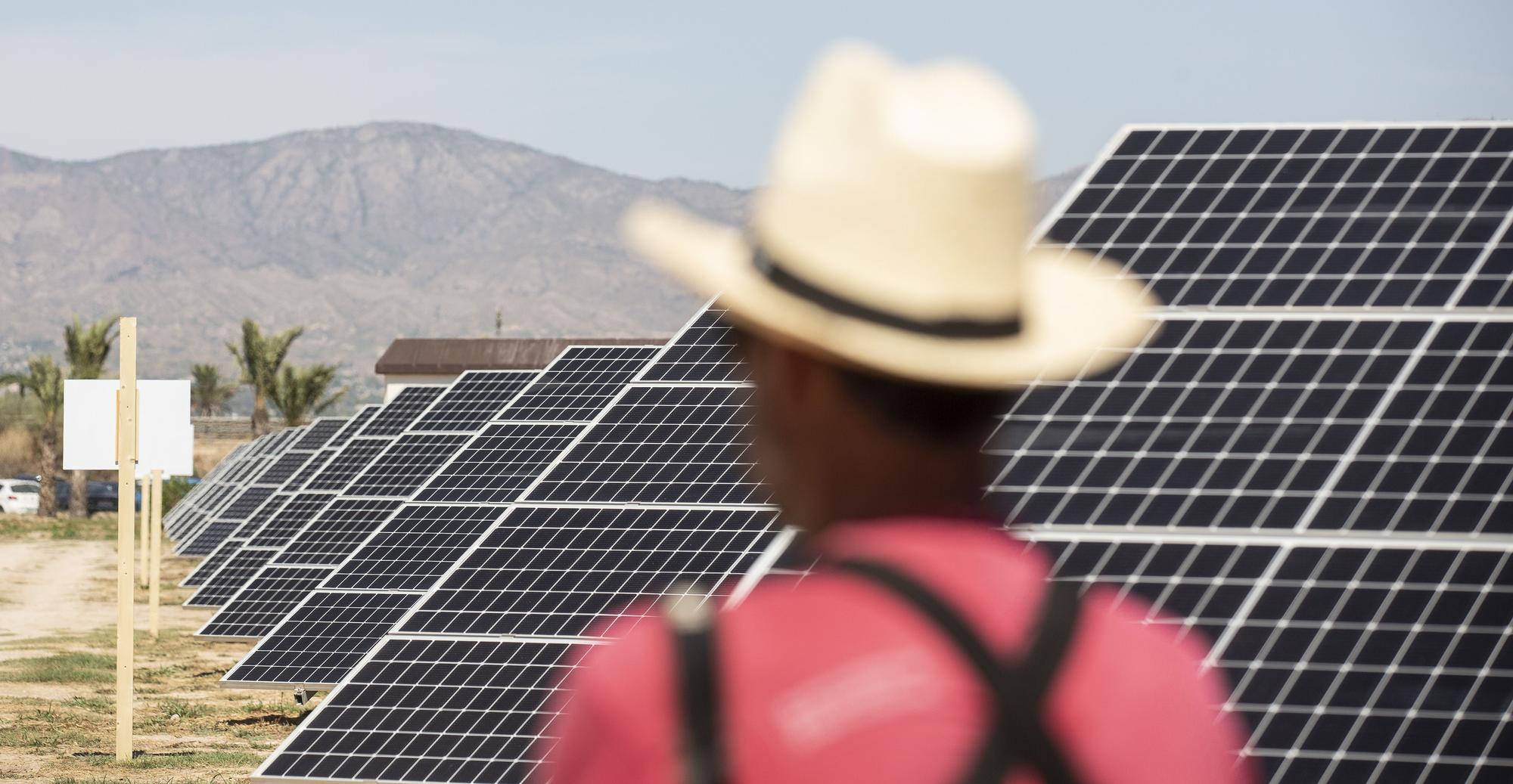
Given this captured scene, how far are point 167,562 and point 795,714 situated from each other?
52.4 metres

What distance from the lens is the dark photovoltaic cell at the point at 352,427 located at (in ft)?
120

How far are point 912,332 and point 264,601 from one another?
82.2ft

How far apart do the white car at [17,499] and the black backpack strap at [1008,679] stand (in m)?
81.5

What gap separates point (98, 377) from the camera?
Result: 68062mm

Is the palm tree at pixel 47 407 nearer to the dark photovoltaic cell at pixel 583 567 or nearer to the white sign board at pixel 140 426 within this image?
the white sign board at pixel 140 426

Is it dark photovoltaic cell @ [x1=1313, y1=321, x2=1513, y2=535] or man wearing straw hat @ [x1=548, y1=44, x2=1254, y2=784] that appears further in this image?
dark photovoltaic cell @ [x1=1313, y1=321, x2=1513, y2=535]

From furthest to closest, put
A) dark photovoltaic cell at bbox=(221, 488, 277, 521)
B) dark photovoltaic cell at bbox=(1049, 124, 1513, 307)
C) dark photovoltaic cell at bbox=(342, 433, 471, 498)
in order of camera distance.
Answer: dark photovoltaic cell at bbox=(221, 488, 277, 521) < dark photovoltaic cell at bbox=(342, 433, 471, 498) < dark photovoltaic cell at bbox=(1049, 124, 1513, 307)

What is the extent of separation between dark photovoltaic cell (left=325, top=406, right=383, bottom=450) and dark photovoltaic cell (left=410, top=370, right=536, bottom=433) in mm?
5372

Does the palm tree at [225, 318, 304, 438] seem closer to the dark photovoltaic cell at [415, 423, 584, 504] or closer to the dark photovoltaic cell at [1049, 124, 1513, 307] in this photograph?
the dark photovoltaic cell at [415, 423, 584, 504]

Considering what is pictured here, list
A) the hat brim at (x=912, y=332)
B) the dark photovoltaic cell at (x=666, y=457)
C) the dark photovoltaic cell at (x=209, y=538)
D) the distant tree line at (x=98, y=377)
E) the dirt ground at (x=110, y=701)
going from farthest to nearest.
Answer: the distant tree line at (x=98, y=377)
the dark photovoltaic cell at (x=209, y=538)
the dirt ground at (x=110, y=701)
the dark photovoltaic cell at (x=666, y=457)
the hat brim at (x=912, y=332)

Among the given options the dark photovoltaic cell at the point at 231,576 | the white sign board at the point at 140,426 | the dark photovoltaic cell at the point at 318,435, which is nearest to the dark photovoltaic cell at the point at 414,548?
the white sign board at the point at 140,426

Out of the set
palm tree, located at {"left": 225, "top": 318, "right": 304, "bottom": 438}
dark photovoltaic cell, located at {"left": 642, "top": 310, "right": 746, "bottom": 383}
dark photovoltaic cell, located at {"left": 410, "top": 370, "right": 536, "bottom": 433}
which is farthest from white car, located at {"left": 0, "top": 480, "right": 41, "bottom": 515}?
dark photovoltaic cell, located at {"left": 642, "top": 310, "right": 746, "bottom": 383}

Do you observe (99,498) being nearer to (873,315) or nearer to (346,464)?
(346,464)

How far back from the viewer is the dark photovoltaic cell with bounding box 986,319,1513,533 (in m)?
10.1
